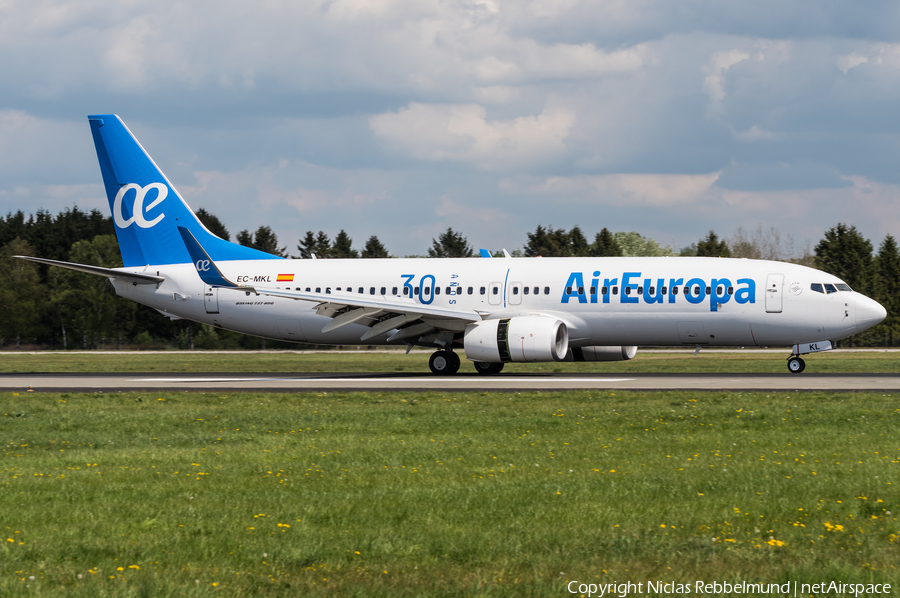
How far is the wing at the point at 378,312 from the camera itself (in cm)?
3112

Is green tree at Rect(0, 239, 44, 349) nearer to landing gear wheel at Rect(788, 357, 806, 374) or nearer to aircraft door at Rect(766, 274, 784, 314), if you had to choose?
landing gear wheel at Rect(788, 357, 806, 374)

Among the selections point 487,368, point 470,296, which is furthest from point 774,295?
point 487,368

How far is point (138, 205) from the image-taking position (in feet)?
120

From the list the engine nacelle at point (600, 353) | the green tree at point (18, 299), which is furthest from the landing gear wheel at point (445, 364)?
the green tree at point (18, 299)

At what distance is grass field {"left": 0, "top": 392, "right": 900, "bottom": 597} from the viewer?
7441mm

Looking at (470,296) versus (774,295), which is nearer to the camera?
(774,295)

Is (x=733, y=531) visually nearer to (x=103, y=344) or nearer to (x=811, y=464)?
(x=811, y=464)

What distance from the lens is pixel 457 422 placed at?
17.5 metres

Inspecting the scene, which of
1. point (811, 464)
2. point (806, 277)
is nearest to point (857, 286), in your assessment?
point (806, 277)

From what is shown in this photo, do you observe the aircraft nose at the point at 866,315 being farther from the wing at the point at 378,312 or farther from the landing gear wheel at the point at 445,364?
the landing gear wheel at the point at 445,364

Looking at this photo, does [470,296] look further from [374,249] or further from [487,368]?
[374,249]

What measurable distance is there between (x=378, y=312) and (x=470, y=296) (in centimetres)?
337

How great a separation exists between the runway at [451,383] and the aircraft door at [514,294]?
103 inches

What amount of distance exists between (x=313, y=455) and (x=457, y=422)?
14.8 feet
